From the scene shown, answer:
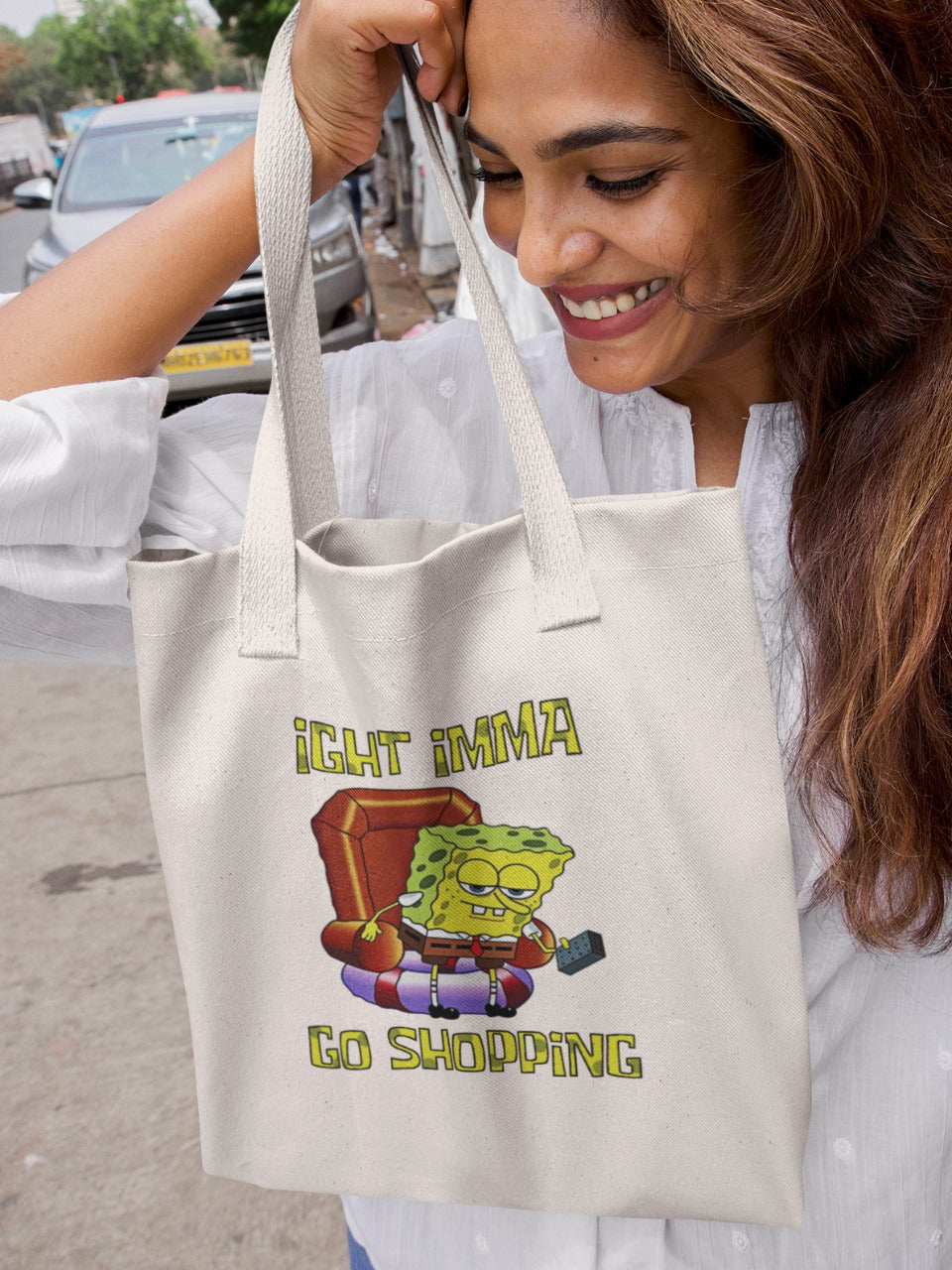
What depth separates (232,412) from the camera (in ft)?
3.79

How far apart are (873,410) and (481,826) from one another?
1.83 ft

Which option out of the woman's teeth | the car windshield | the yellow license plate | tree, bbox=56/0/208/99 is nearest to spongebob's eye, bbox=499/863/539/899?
the woman's teeth

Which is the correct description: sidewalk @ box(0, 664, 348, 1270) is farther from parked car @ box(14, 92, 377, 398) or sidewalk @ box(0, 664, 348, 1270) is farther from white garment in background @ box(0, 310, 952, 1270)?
parked car @ box(14, 92, 377, 398)

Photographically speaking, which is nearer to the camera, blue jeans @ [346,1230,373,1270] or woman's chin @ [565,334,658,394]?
woman's chin @ [565,334,658,394]

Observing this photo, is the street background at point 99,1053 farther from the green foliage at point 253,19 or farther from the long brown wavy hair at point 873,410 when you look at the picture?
the green foliage at point 253,19

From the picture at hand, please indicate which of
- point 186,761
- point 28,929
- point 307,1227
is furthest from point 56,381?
point 28,929

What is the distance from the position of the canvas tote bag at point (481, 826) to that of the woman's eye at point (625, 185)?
187mm

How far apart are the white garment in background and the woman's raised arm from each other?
5 cm

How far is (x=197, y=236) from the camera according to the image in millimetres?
1045

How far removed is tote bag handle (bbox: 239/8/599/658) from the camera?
0.88 m

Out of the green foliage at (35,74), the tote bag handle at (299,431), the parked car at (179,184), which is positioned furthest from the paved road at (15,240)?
the green foliage at (35,74)

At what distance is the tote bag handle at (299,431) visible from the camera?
0.88m

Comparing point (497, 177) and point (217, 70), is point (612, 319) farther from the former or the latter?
point (217, 70)

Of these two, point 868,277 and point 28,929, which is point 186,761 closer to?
point 868,277
